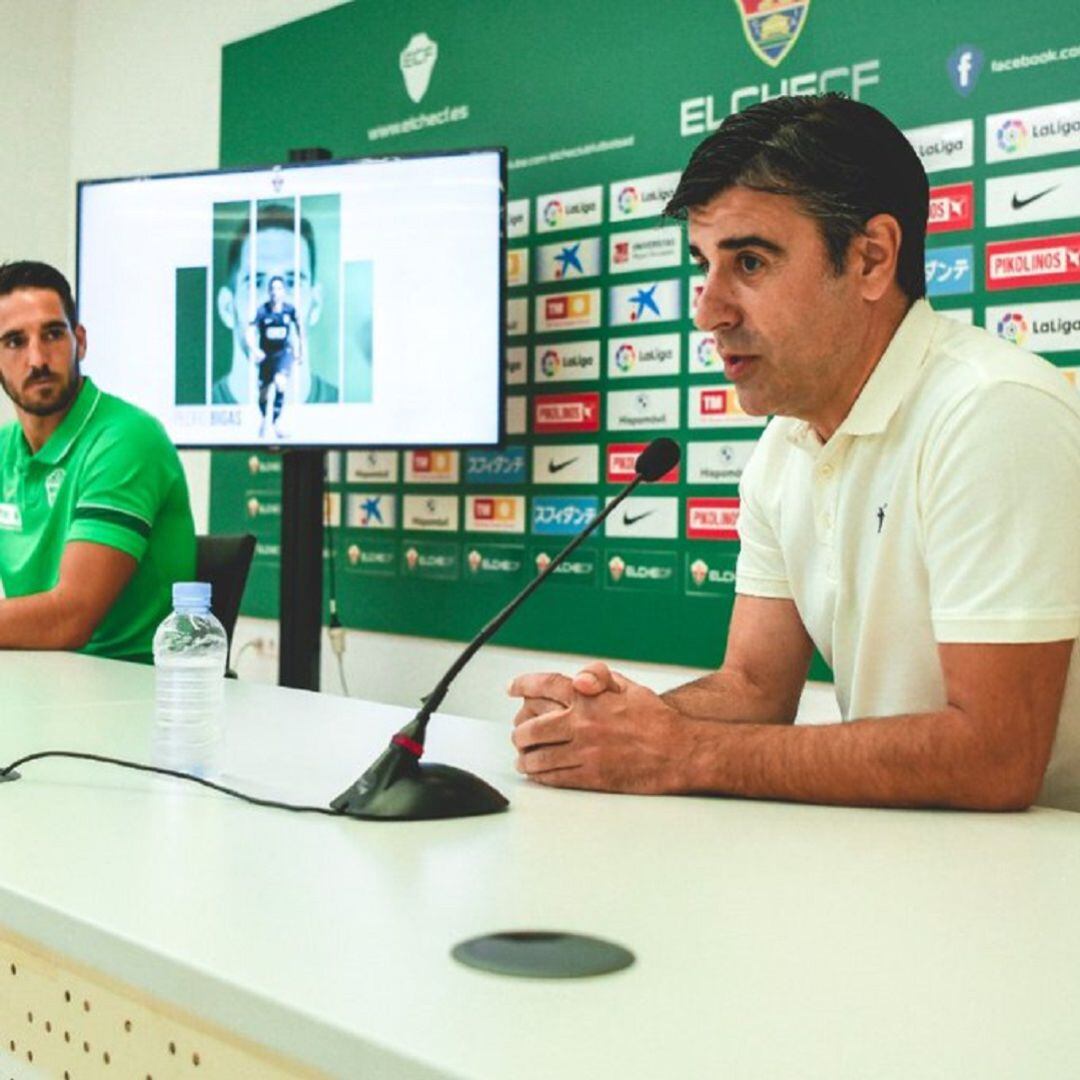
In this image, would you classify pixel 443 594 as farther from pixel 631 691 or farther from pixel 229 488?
pixel 631 691

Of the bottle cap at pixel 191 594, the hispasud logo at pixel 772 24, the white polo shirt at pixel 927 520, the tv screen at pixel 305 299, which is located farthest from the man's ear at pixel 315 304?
the bottle cap at pixel 191 594

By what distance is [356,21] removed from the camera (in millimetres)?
3586

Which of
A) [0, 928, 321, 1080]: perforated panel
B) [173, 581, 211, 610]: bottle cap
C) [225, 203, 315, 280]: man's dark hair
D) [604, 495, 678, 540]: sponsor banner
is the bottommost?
[0, 928, 321, 1080]: perforated panel

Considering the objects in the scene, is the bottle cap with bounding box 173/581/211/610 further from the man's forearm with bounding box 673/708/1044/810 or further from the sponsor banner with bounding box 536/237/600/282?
the sponsor banner with bounding box 536/237/600/282

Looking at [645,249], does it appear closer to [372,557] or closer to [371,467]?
[371,467]

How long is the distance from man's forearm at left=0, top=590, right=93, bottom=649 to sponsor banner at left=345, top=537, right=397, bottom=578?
1.07 metres

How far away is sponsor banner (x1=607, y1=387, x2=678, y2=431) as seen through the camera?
2.91 m

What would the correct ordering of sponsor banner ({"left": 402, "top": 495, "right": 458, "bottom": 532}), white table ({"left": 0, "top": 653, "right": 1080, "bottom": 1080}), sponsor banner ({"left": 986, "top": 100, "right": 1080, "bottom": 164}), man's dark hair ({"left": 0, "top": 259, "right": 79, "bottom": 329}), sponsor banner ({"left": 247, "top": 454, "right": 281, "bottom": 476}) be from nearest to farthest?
1. white table ({"left": 0, "top": 653, "right": 1080, "bottom": 1080})
2. sponsor banner ({"left": 986, "top": 100, "right": 1080, "bottom": 164})
3. man's dark hair ({"left": 0, "top": 259, "right": 79, "bottom": 329})
4. sponsor banner ({"left": 402, "top": 495, "right": 458, "bottom": 532})
5. sponsor banner ({"left": 247, "top": 454, "right": 281, "bottom": 476})

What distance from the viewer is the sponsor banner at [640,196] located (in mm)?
2908

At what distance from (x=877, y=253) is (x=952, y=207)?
103 cm

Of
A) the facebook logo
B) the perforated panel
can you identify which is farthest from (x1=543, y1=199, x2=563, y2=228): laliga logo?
the perforated panel

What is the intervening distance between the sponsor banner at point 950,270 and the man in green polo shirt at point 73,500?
5.00ft

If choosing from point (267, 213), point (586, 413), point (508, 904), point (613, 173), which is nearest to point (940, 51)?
point (613, 173)

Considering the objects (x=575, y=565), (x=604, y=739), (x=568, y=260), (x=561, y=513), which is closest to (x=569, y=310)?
(x=568, y=260)
